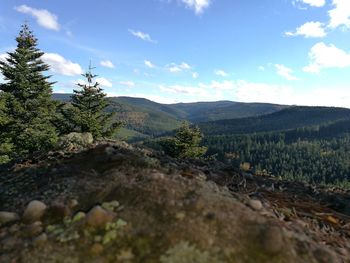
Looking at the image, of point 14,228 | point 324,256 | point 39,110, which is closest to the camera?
point 324,256

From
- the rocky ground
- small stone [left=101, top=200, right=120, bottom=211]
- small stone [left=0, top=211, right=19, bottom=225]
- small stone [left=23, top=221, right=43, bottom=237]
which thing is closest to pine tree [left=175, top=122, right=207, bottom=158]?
the rocky ground

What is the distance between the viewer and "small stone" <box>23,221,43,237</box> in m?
4.81

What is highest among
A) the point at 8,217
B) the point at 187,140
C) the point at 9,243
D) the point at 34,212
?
the point at 34,212

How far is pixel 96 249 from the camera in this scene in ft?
14.2

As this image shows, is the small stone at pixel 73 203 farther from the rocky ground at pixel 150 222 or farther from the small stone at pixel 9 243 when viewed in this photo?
the small stone at pixel 9 243

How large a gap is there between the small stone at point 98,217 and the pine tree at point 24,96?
34423 millimetres

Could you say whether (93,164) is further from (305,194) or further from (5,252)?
(305,194)

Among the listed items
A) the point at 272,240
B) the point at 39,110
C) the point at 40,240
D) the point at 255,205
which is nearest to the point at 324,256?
the point at 272,240

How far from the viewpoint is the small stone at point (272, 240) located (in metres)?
4.24

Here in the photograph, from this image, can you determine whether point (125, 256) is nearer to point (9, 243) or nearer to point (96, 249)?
point (96, 249)

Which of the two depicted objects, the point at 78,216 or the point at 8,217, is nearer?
the point at 78,216

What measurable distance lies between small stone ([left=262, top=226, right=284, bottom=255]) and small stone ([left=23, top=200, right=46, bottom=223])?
3.04m

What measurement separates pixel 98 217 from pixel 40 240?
729 mm

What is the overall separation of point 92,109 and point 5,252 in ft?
124
